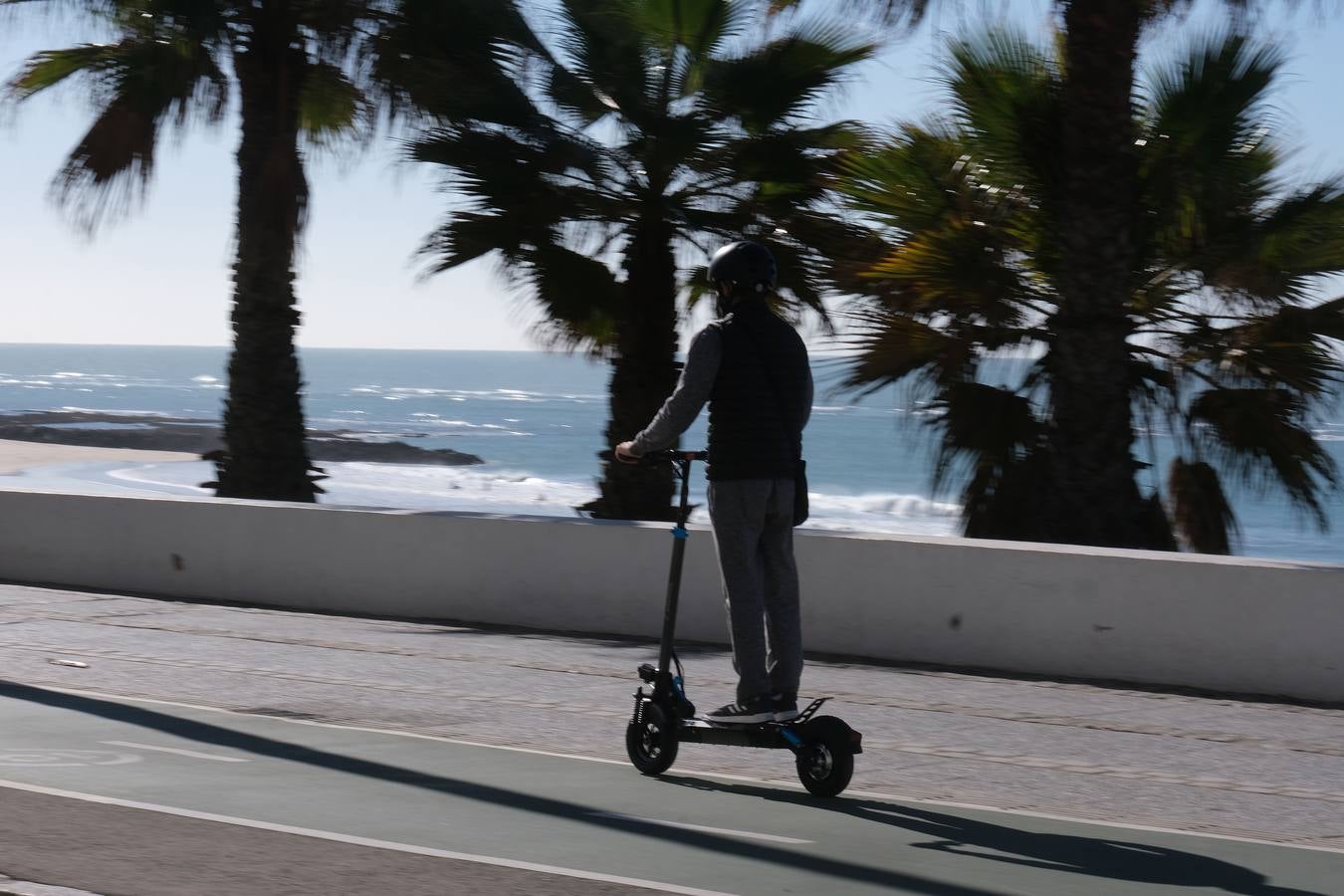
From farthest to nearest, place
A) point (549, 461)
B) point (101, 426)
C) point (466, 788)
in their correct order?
point (101, 426), point (549, 461), point (466, 788)

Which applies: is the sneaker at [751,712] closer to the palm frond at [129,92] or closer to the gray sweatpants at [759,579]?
the gray sweatpants at [759,579]

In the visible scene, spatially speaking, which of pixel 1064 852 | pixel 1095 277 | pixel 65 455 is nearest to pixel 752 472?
pixel 1064 852

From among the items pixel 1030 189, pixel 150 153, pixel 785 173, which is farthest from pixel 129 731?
pixel 150 153

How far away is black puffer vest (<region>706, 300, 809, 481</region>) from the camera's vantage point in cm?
648

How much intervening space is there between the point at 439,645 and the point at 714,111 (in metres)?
7.52

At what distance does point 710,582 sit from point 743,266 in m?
4.72

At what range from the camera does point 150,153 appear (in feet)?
59.7

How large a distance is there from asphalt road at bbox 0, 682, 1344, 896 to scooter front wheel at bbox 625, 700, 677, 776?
0.08 metres

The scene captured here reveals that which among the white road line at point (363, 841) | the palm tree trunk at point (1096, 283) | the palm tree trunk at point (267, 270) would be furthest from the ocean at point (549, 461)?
the white road line at point (363, 841)

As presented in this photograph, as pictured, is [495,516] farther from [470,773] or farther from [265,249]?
[265,249]

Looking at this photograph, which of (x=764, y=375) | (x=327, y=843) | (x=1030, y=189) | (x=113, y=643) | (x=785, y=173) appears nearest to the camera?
(x=327, y=843)

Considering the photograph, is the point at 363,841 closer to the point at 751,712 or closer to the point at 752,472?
the point at 751,712

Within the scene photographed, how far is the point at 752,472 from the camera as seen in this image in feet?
21.2

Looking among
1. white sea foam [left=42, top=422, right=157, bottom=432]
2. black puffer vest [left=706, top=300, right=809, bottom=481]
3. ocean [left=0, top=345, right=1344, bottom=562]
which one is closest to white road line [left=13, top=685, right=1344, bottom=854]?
black puffer vest [left=706, top=300, right=809, bottom=481]
